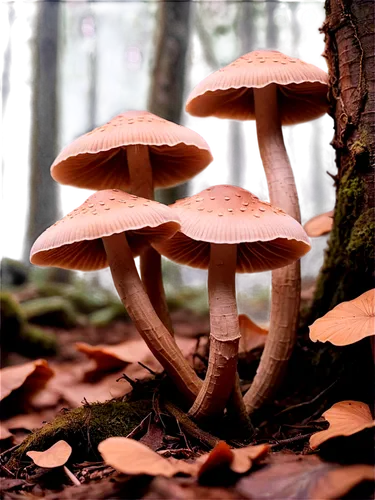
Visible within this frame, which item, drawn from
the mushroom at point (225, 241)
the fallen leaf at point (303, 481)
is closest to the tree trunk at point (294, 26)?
the mushroom at point (225, 241)

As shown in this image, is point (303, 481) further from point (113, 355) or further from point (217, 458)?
point (113, 355)

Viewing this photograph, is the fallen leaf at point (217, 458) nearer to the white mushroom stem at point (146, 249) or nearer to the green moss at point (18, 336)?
the white mushroom stem at point (146, 249)

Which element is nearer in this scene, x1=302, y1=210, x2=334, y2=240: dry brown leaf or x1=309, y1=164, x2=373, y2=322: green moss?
x1=309, y1=164, x2=373, y2=322: green moss

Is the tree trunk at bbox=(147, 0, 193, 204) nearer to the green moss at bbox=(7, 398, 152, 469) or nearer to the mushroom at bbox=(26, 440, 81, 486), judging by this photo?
the green moss at bbox=(7, 398, 152, 469)

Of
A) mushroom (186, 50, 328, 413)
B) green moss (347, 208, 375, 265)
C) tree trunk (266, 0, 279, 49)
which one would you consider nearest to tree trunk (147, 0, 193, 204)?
tree trunk (266, 0, 279, 49)

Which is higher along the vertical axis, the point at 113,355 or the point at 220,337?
the point at 220,337

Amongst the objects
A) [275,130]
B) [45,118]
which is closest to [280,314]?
[275,130]
